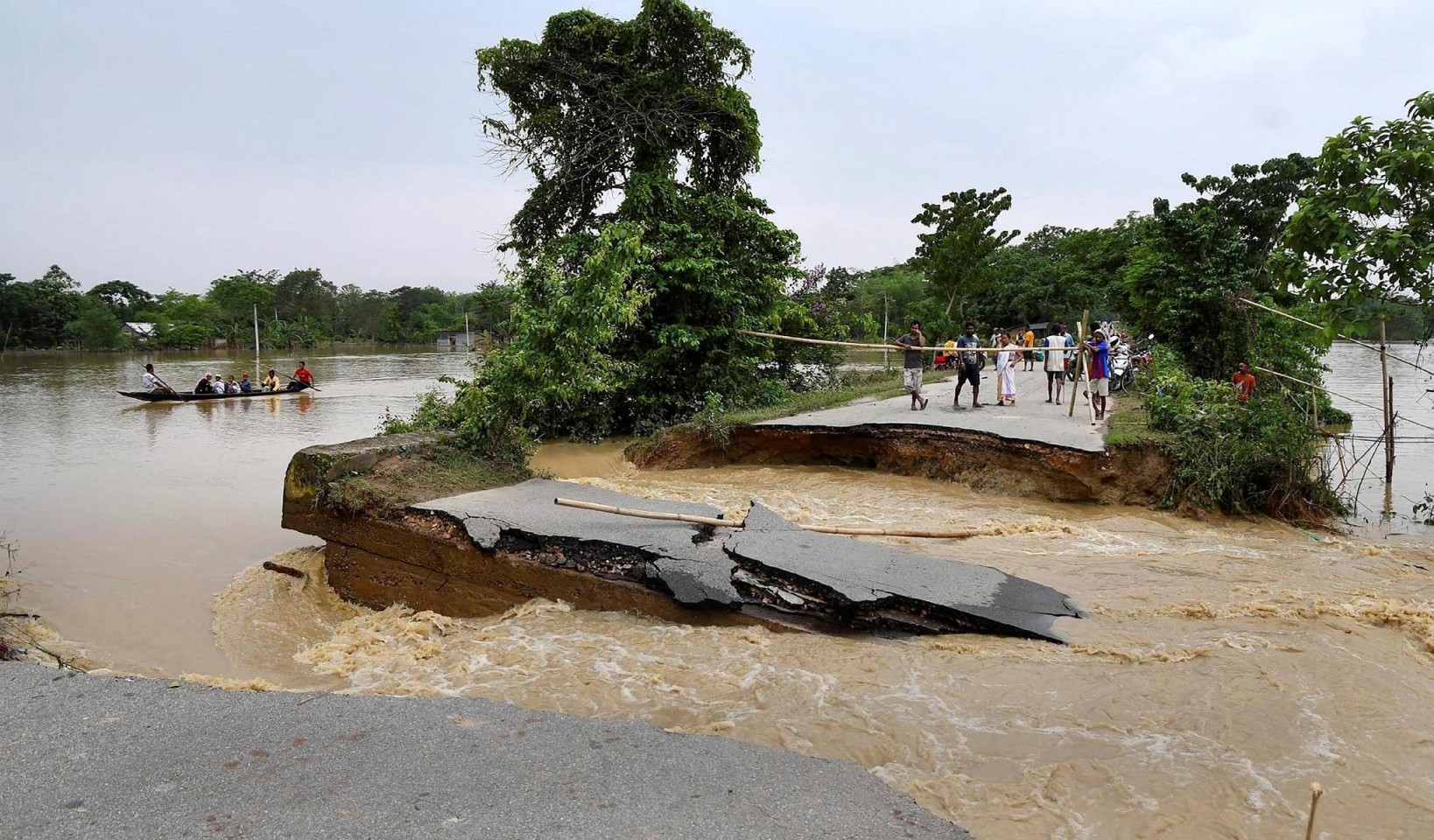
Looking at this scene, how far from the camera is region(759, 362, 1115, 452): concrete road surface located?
10.7 m

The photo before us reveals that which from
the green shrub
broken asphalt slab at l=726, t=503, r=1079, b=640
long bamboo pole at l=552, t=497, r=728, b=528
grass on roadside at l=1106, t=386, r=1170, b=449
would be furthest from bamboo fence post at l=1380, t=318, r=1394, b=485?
long bamboo pole at l=552, t=497, r=728, b=528

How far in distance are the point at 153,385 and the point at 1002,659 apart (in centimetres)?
2976

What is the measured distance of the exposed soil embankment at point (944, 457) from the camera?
976 cm

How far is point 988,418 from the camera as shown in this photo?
1229 centimetres

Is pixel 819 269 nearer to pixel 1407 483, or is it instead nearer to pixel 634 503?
pixel 1407 483

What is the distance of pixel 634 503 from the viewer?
A: 7.73 metres

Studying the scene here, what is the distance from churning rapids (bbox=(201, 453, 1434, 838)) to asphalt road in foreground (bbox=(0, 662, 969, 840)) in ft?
2.09

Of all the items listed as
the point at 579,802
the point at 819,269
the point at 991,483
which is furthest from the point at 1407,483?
the point at 579,802

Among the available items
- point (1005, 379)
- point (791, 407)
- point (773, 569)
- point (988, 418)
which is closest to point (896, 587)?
point (773, 569)

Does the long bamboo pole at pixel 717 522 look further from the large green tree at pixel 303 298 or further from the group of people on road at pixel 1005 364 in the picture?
the large green tree at pixel 303 298

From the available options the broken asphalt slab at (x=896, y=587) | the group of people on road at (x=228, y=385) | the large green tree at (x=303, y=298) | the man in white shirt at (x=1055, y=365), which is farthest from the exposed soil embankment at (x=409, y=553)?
the large green tree at (x=303, y=298)

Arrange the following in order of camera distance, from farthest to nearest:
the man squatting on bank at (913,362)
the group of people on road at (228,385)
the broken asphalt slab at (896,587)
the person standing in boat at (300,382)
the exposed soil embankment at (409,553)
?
the person standing in boat at (300,382) → the group of people on road at (228,385) → the man squatting on bank at (913,362) → the exposed soil embankment at (409,553) → the broken asphalt slab at (896,587)

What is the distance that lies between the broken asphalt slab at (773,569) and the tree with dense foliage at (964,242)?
91.5ft

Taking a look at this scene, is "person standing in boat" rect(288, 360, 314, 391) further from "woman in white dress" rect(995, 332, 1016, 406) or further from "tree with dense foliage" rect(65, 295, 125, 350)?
"tree with dense foliage" rect(65, 295, 125, 350)
